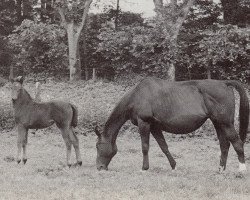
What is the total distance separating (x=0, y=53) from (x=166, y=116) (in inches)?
1380

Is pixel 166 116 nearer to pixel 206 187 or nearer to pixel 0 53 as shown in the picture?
pixel 206 187

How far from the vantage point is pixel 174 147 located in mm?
16531

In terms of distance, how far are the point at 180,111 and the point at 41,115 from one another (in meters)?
3.36

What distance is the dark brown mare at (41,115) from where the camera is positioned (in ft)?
40.0

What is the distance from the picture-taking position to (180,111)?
11.3 metres

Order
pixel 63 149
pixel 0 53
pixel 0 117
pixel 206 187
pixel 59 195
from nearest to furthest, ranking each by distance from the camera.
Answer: pixel 59 195 → pixel 206 187 → pixel 63 149 → pixel 0 117 → pixel 0 53

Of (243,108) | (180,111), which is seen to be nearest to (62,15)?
(180,111)

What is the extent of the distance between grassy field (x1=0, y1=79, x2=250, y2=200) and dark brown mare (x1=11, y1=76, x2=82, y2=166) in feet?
2.13

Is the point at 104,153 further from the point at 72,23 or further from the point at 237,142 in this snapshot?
the point at 72,23

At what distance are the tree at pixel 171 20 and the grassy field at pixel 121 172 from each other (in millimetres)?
12042

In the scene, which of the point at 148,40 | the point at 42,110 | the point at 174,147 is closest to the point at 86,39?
the point at 148,40

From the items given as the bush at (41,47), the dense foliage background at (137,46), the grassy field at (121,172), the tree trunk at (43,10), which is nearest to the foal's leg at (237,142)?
the grassy field at (121,172)

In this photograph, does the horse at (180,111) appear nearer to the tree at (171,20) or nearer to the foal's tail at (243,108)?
the foal's tail at (243,108)

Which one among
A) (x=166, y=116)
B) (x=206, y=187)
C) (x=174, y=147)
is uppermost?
(x=166, y=116)
